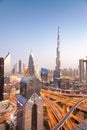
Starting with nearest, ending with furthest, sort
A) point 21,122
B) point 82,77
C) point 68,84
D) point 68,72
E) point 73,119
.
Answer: point 21,122
point 73,119
point 68,84
point 82,77
point 68,72

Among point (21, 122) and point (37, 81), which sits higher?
point (37, 81)

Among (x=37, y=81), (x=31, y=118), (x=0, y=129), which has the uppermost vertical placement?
(x=37, y=81)

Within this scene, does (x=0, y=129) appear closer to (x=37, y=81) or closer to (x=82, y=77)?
(x=37, y=81)

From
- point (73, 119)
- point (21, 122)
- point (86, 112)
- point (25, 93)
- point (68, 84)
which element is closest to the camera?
point (21, 122)

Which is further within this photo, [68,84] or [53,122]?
[68,84]

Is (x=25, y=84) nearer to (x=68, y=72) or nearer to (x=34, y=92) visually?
(x=34, y=92)

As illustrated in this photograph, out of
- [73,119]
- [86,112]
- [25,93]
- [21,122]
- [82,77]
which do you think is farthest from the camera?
[82,77]

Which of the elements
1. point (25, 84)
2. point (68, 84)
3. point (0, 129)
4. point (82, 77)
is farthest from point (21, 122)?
point (82, 77)

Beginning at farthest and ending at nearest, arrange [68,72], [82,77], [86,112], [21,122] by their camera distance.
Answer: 1. [68,72]
2. [82,77]
3. [86,112]
4. [21,122]

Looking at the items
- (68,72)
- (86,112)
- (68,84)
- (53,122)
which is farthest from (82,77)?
(53,122)
